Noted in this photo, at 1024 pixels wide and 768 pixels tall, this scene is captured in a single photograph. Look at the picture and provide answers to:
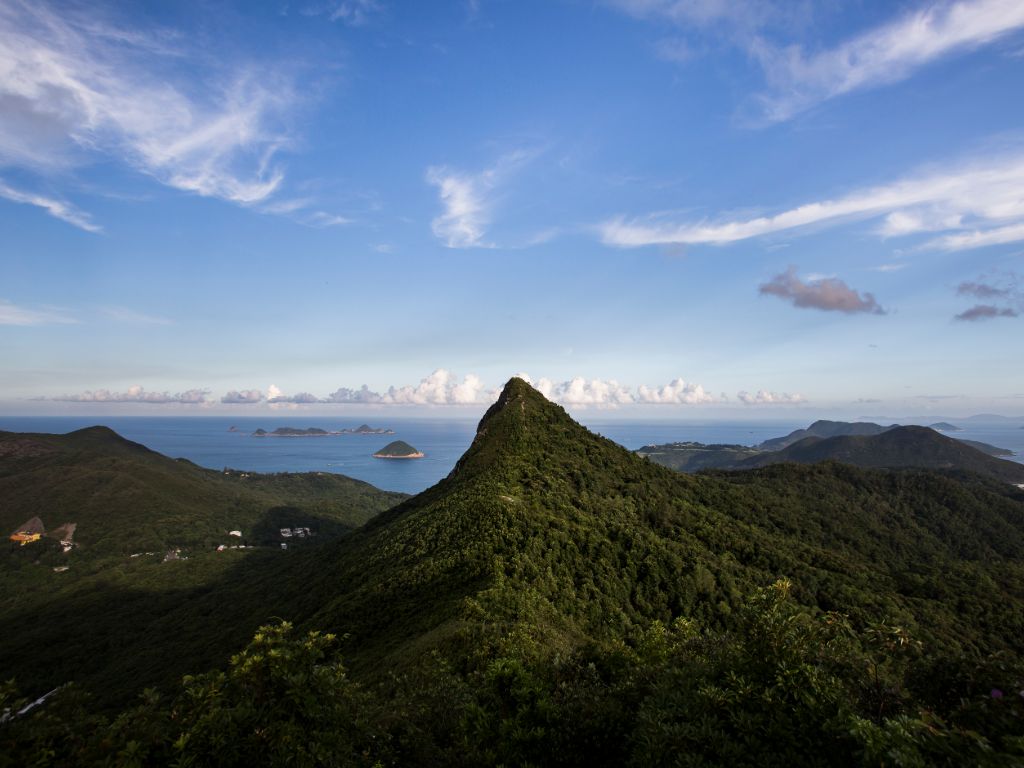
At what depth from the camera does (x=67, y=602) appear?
71.8 meters

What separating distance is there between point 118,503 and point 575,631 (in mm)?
138160

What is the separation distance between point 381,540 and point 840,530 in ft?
233

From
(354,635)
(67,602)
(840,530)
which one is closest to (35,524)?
(67,602)

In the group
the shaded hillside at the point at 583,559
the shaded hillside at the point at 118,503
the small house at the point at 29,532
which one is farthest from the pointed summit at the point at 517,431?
the small house at the point at 29,532

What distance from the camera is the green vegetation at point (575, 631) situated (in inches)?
307

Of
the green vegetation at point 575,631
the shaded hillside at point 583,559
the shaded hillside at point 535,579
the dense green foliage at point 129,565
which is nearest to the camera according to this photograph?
the green vegetation at point 575,631

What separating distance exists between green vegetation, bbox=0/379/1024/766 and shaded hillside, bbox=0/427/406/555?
34597mm

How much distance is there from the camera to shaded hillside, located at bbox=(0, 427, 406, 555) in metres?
109

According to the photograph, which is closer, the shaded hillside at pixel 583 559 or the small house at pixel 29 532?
the shaded hillside at pixel 583 559

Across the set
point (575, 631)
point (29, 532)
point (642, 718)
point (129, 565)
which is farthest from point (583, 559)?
point (29, 532)

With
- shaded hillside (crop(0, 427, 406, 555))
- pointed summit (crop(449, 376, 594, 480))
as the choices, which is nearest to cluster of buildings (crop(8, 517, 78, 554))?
shaded hillside (crop(0, 427, 406, 555))

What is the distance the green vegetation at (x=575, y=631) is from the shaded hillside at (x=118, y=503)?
34.6 meters

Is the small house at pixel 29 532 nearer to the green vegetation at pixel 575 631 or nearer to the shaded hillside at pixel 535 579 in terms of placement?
the shaded hillside at pixel 535 579

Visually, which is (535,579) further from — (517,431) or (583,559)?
(517,431)
